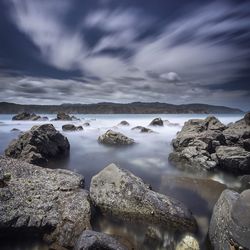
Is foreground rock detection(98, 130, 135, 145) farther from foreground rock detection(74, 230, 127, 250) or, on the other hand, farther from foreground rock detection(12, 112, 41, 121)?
foreground rock detection(12, 112, 41, 121)

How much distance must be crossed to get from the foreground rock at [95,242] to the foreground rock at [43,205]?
2.08 ft

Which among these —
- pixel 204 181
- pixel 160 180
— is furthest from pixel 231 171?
pixel 160 180

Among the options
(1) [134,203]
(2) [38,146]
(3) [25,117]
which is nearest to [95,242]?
(1) [134,203]

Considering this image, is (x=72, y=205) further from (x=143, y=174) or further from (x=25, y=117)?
(x=25, y=117)

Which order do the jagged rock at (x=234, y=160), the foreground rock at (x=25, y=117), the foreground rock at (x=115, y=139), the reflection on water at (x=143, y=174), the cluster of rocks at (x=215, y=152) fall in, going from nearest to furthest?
the reflection on water at (x=143, y=174) < the jagged rock at (x=234, y=160) < the cluster of rocks at (x=215, y=152) < the foreground rock at (x=115, y=139) < the foreground rock at (x=25, y=117)

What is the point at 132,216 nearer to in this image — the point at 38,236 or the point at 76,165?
the point at 38,236

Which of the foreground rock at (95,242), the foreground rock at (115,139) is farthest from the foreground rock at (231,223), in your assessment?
the foreground rock at (115,139)

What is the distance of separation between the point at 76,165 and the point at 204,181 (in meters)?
6.35

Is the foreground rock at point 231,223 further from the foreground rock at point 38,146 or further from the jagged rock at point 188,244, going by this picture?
the foreground rock at point 38,146

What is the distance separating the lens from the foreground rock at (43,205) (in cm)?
495

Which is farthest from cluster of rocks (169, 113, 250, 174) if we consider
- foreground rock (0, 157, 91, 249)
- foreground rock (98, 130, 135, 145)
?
foreground rock (0, 157, 91, 249)

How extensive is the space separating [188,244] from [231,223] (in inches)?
44.2

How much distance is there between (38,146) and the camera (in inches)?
471

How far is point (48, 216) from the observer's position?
5.27 m
